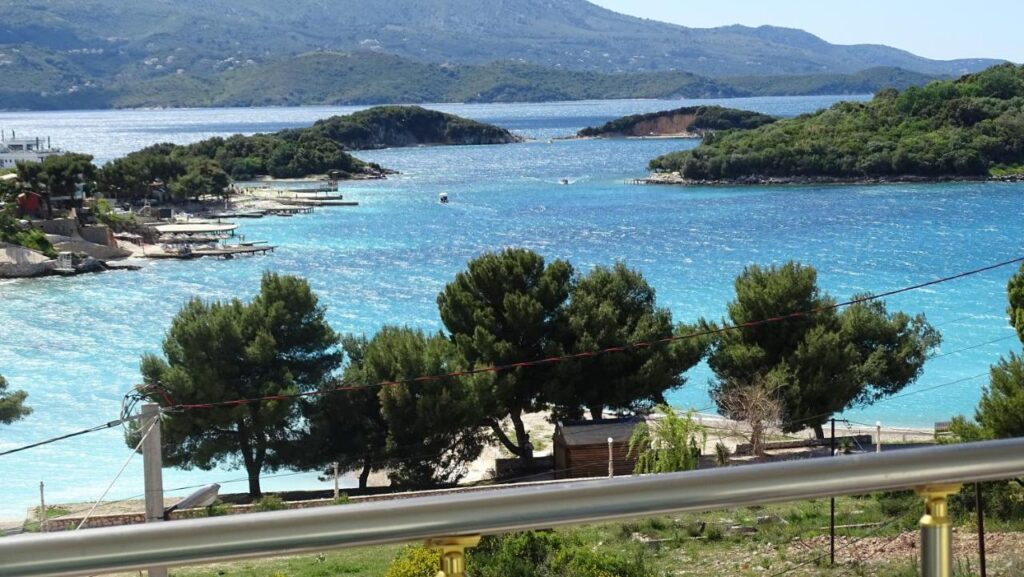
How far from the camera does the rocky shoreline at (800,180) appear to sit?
5309cm

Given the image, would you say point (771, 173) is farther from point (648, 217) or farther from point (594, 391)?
point (594, 391)

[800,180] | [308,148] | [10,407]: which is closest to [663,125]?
[308,148]

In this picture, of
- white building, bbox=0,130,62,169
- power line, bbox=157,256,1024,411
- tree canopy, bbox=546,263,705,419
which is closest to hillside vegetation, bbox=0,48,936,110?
white building, bbox=0,130,62,169

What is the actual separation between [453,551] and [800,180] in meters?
56.2

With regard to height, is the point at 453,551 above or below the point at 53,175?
above

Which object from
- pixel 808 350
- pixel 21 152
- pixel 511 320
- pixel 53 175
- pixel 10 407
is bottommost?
pixel 10 407

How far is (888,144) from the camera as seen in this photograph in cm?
5481

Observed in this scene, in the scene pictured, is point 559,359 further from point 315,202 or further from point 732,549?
point 315,202

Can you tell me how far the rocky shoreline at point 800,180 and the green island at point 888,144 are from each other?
0.08 metres

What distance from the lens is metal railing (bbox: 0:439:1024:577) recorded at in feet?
3.10

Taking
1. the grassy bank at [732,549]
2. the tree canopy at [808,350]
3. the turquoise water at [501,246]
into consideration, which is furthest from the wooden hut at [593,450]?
the grassy bank at [732,549]

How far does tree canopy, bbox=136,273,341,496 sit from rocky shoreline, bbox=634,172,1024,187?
43.7 metres

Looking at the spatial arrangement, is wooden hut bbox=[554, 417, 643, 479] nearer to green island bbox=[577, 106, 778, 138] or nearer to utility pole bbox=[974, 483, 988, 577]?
utility pole bbox=[974, 483, 988, 577]

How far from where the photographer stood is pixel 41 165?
124 feet
